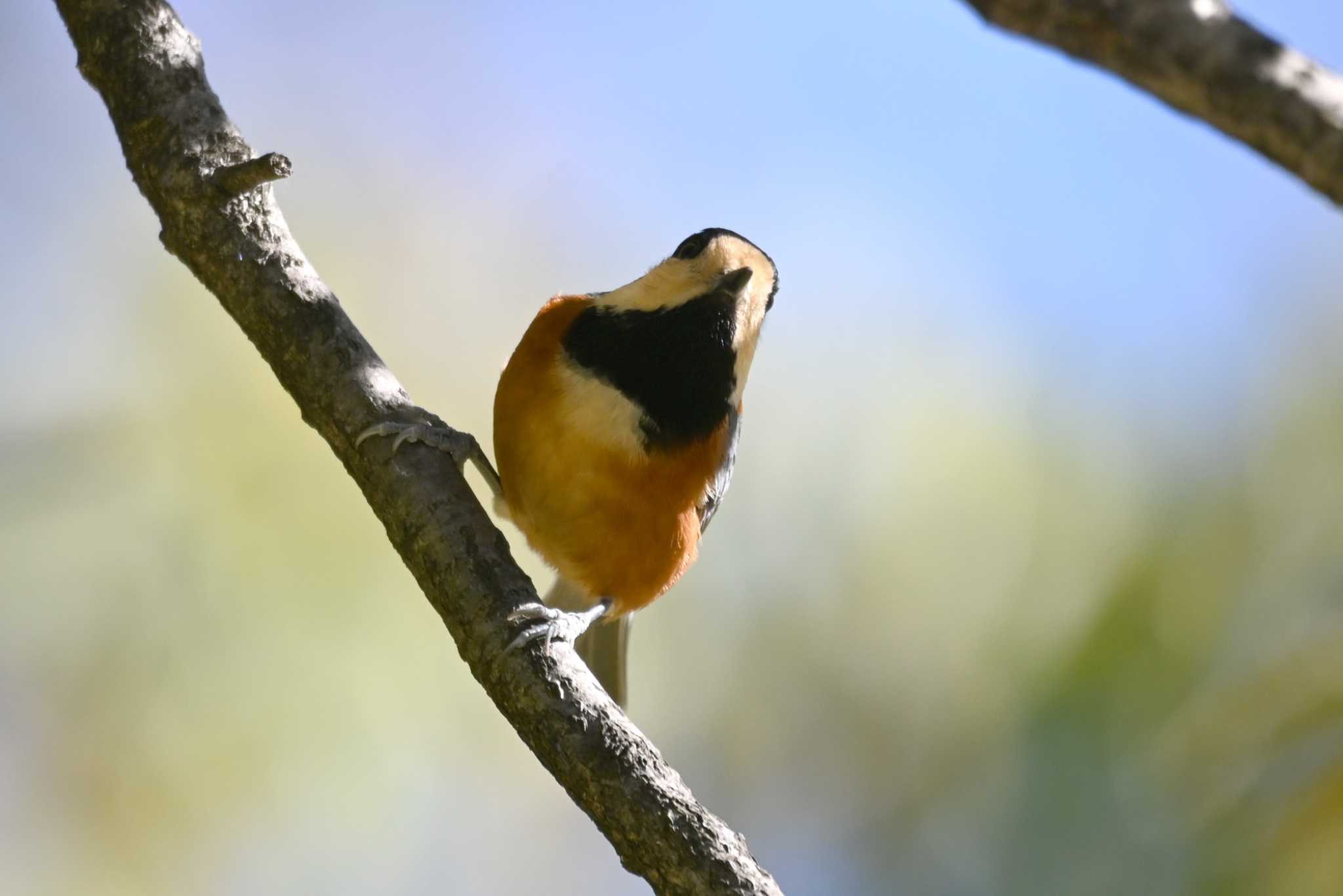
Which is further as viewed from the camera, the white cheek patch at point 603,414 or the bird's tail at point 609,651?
the bird's tail at point 609,651

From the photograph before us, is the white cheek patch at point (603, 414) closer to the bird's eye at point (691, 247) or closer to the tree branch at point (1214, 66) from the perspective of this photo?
the bird's eye at point (691, 247)

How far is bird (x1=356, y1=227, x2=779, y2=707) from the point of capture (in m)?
2.73

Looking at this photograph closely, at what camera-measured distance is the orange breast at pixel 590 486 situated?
2727 millimetres

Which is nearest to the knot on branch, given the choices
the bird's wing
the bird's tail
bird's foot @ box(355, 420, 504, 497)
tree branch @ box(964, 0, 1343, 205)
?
bird's foot @ box(355, 420, 504, 497)

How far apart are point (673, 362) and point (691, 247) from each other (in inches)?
12.3

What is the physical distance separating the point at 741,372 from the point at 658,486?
0.37 m

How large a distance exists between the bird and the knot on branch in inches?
29.8

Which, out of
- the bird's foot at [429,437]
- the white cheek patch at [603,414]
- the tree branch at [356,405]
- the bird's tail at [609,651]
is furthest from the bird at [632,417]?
the bird's tail at [609,651]

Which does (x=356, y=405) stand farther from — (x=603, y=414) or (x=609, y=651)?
(x=609, y=651)

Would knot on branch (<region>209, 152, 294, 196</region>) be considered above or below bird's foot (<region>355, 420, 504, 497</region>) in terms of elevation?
above

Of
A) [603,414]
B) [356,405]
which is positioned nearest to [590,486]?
[603,414]

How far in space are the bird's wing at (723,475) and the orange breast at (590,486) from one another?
0.05 metres

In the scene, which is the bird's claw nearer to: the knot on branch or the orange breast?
the orange breast

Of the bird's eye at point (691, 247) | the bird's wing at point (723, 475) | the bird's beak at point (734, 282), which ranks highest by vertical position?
the bird's eye at point (691, 247)
